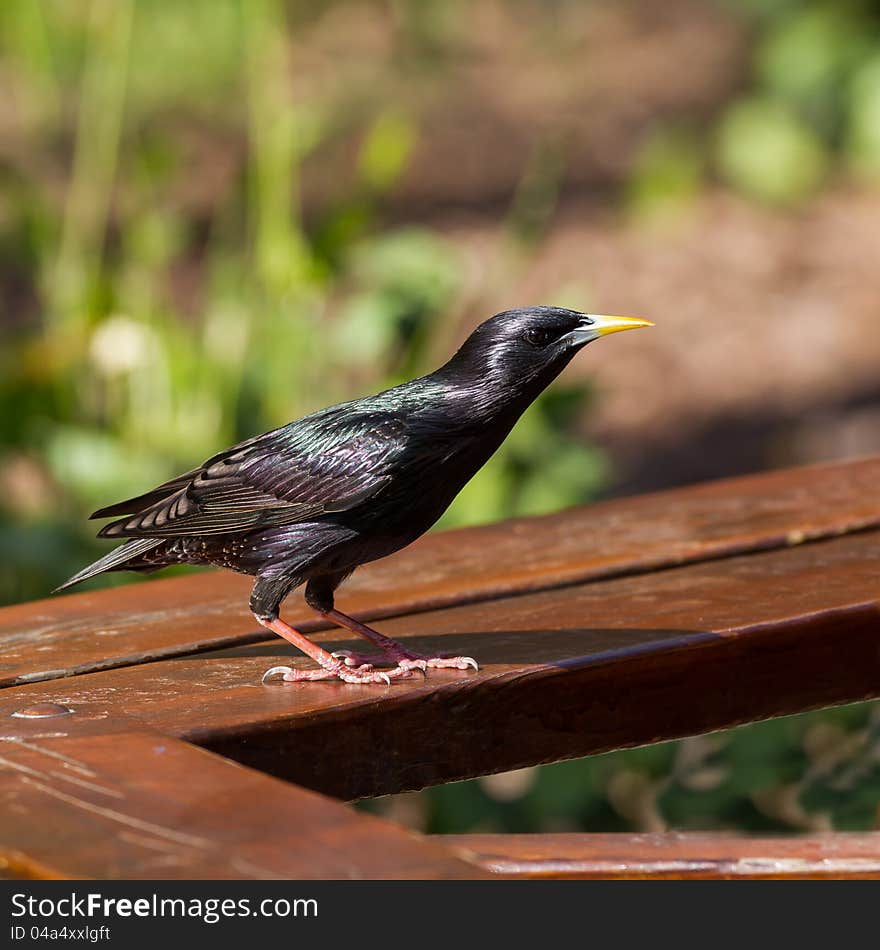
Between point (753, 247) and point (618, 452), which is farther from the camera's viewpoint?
point (753, 247)

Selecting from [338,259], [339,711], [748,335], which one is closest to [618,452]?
[748,335]

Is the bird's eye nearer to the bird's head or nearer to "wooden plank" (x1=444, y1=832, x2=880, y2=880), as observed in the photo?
the bird's head

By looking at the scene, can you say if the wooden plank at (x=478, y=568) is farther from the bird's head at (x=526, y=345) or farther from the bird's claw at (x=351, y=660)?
the bird's head at (x=526, y=345)

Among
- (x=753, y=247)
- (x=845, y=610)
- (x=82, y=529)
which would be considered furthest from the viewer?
(x=753, y=247)

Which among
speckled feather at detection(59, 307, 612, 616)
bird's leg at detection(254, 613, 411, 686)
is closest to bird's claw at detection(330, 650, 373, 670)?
bird's leg at detection(254, 613, 411, 686)

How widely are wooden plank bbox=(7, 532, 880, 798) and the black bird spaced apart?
16 centimetres

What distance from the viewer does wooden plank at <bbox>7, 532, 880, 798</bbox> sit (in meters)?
2.31

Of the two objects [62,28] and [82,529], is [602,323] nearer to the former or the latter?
[82,529]

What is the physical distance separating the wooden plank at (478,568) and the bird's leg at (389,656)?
5.4 inches

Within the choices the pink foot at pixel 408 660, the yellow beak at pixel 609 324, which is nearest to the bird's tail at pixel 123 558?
the pink foot at pixel 408 660

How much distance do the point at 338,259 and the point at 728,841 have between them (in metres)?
3.93

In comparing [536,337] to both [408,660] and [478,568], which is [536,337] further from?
[408,660]

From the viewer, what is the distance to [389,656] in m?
2.66

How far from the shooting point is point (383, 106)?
10.1 m
